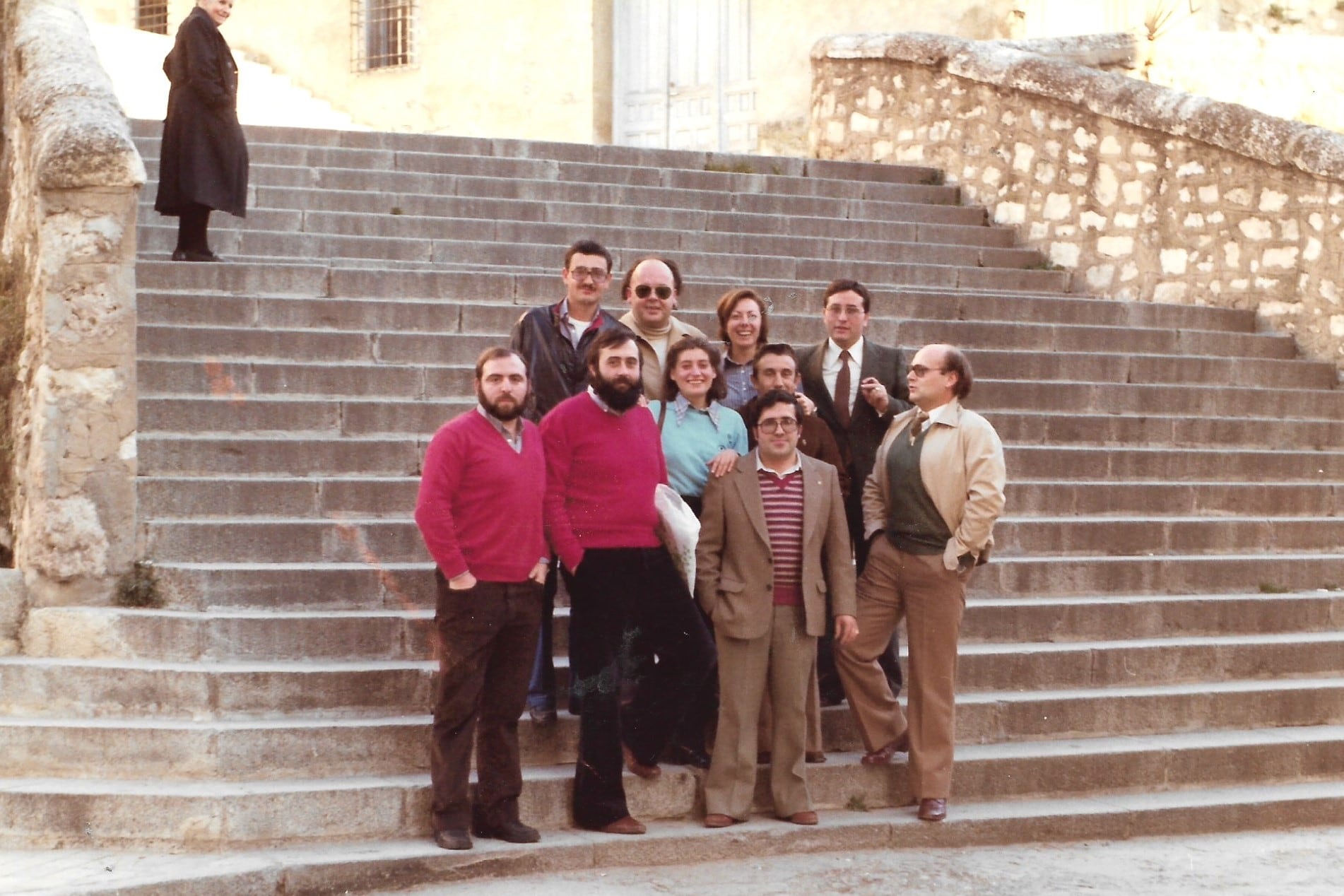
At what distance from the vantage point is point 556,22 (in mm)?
17109

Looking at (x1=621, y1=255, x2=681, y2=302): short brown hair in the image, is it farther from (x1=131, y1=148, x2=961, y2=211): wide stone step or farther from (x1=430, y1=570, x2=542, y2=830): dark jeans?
(x1=131, y1=148, x2=961, y2=211): wide stone step

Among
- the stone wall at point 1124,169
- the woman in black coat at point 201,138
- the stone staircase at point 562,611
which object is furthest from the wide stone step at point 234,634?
the stone wall at point 1124,169

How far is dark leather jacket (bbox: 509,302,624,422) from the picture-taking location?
6.19 m

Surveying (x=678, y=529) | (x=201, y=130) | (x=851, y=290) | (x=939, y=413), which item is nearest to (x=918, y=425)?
(x=939, y=413)

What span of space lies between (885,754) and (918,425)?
1.23 metres

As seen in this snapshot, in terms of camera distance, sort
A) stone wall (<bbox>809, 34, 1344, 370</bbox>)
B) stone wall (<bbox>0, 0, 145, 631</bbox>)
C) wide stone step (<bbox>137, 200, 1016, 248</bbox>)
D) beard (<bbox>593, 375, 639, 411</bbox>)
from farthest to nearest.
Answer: stone wall (<bbox>809, 34, 1344, 370</bbox>) → wide stone step (<bbox>137, 200, 1016, 248</bbox>) → stone wall (<bbox>0, 0, 145, 631</bbox>) → beard (<bbox>593, 375, 639, 411</bbox>)

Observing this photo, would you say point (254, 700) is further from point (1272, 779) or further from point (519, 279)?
point (1272, 779)

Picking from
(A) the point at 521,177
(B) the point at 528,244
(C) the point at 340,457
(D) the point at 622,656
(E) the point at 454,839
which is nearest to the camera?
(E) the point at 454,839

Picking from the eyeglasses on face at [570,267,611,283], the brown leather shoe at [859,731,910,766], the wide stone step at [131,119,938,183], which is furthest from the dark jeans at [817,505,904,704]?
the wide stone step at [131,119,938,183]

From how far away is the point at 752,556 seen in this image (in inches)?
234

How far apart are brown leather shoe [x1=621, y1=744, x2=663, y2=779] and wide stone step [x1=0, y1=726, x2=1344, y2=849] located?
3cm

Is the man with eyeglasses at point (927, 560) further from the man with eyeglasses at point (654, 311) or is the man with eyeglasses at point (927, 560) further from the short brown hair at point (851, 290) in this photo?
the man with eyeglasses at point (654, 311)

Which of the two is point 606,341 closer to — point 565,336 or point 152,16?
point 565,336

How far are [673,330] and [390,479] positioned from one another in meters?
1.53
